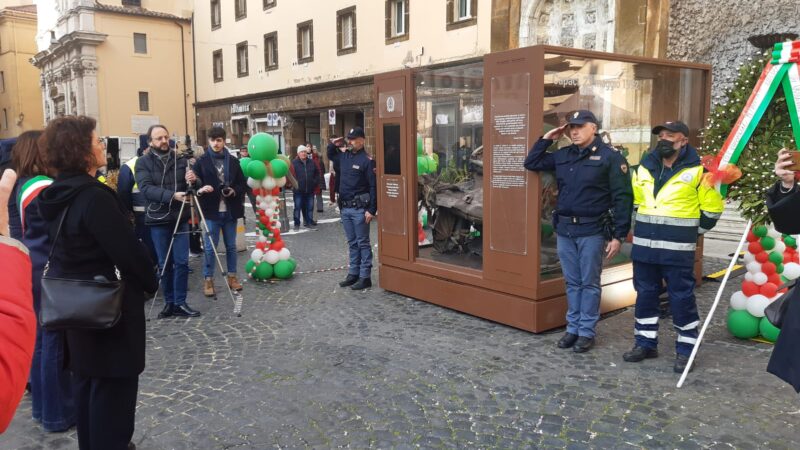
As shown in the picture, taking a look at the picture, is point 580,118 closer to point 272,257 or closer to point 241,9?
point 272,257

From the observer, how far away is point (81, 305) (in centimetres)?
280

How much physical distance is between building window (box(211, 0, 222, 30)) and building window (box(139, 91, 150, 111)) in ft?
23.6

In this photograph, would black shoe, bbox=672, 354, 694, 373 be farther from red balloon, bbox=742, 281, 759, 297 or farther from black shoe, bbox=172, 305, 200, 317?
black shoe, bbox=172, 305, 200, 317

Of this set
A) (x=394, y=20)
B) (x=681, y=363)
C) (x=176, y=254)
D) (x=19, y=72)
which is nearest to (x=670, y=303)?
(x=681, y=363)

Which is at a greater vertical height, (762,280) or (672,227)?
(672,227)

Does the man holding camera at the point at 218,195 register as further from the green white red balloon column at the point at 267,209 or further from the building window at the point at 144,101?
the building window at the point at 144,101

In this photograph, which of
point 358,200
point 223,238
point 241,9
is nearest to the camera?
point 223,238

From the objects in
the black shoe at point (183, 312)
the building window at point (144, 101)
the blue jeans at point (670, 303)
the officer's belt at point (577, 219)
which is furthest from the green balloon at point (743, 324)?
the building window at point (144, 101)

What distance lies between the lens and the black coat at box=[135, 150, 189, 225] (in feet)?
19.9

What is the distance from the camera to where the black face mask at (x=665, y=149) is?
4.58 meters

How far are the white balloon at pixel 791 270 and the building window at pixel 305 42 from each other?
919 inches

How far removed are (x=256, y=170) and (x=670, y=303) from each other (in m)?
5.55


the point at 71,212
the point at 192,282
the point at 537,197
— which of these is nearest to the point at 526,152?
the point at 537,197

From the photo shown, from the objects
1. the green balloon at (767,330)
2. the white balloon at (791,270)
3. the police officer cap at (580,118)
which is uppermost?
the police officer cap at (580,118)
